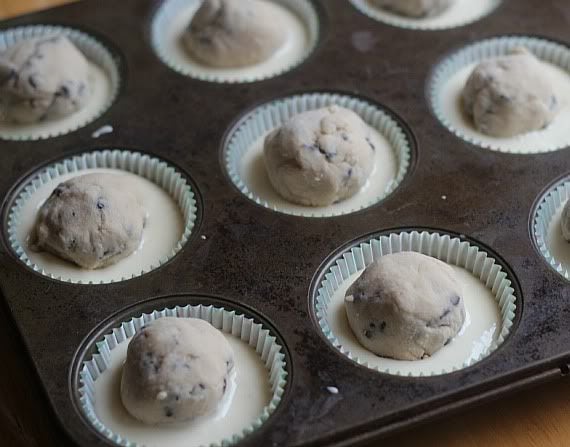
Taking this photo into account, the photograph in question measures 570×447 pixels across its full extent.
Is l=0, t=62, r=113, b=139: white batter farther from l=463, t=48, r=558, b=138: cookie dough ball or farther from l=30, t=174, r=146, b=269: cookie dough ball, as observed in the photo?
l=463, t=48, r=558, b=138: cookie dough ball

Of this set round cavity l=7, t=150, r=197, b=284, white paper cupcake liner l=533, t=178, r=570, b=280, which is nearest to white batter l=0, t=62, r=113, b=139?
round cavity l=7, t=150, r=197, b=284

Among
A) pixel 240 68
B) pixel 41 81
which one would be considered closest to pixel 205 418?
pixel 41 81

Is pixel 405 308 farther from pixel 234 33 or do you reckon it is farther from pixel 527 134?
pixel 234 33

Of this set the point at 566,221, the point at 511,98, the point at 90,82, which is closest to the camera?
the point at 566,221

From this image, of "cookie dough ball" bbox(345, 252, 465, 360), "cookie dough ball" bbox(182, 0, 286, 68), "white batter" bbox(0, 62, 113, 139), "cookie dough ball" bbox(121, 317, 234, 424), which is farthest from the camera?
"cookie dough ball" bbox(182, 0, 286, 68)

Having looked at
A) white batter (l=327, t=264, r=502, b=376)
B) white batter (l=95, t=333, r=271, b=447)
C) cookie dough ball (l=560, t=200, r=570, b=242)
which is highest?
cookie dough ball (l=560, t=200, r=570, b=242)

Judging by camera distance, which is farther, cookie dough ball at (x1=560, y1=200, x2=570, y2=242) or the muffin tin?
cookie dough ball at (x1=560, y1=200, x2=570, y2=242)
